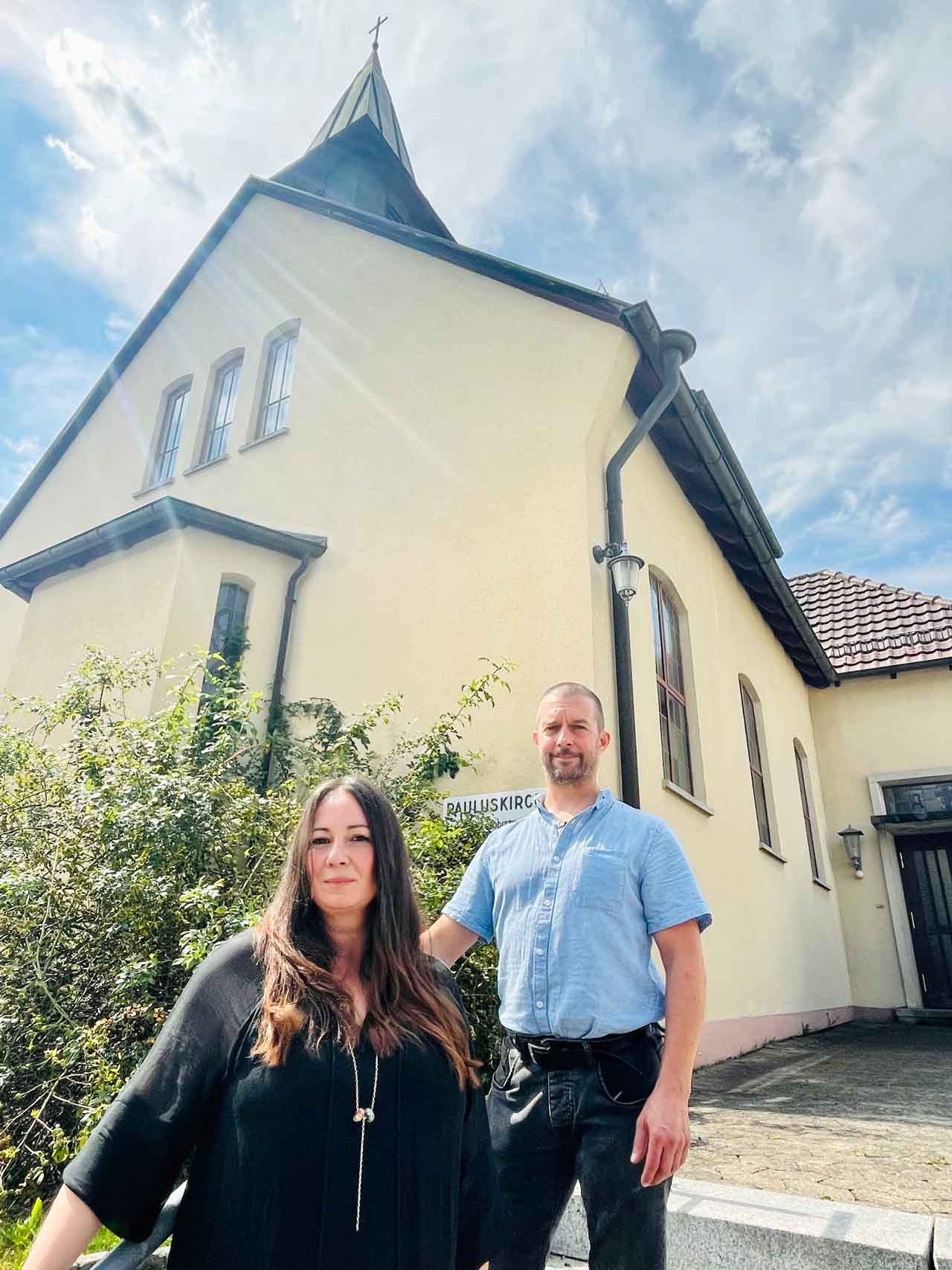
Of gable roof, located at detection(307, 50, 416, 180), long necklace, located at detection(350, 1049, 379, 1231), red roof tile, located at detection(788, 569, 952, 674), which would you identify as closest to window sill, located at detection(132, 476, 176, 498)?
gable roof, located at detection(307, 50, 416, 180)

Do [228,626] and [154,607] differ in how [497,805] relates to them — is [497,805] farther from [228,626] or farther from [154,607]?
[154,607]

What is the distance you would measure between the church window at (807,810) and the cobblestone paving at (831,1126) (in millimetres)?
3961

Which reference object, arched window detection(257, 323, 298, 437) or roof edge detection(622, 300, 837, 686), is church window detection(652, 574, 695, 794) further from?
arched window detection(257, 323, 298, 437)

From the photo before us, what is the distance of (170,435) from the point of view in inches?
412

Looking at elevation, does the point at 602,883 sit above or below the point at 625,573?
below

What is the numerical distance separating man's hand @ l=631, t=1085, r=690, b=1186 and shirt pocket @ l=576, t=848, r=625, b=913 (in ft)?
1.32

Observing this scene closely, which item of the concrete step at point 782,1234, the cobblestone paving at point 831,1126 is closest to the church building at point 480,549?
the cobblestone paving at point 831,1126

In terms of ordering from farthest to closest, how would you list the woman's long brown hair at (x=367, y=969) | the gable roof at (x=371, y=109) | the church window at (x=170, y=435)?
the gable roof at (x=371, y=109) < the church window at (x=170, y=435) < the woman's long brown hair at (x=367, y=969)

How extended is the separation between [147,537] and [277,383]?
121 inches

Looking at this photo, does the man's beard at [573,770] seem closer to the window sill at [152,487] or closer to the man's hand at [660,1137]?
the man's hand at [660,1137]

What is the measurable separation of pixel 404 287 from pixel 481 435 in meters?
2.34

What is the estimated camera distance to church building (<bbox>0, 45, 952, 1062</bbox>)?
640cm

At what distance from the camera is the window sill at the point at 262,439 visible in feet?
28.6

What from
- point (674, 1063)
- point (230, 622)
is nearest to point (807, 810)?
point (230, 622)
